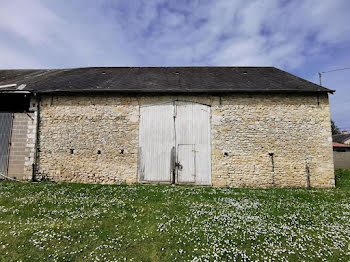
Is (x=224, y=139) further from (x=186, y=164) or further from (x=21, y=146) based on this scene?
(x=21, y=146)

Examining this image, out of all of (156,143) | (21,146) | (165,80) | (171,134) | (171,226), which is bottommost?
(171,226)

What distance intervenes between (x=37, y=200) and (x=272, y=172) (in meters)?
8.86

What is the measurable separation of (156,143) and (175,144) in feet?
2.88

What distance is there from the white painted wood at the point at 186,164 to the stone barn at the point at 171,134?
45mm

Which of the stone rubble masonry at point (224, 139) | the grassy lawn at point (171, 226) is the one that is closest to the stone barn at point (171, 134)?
the stone rubble masonry at point (224, 139)

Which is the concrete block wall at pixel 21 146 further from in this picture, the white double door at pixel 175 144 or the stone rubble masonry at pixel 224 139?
the white double door at pixel 175 144

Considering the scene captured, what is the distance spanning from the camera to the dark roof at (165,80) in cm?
873

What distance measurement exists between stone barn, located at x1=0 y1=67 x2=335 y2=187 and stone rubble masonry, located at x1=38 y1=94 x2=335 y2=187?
0.04 m

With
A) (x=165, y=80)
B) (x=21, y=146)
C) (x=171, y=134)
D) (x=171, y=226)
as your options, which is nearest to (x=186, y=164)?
(x=171, y=134)

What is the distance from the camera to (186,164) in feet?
27.2

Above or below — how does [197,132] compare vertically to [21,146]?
above

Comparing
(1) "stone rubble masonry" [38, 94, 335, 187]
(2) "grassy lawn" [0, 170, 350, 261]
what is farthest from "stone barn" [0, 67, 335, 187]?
(2) "grassy lawn" [0, 170, 350, 261]

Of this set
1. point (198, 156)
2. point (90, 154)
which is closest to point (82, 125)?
point (90, 154)

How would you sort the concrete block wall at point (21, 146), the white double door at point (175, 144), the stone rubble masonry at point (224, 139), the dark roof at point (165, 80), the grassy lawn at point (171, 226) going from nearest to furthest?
the grassy lawn at point (171, 226)
the stone rubble masonry at point (224, 139)
the white double door at point (175, 144)
the concrete block wall at point (21, 146)
the dark roof at point (165, 80)
